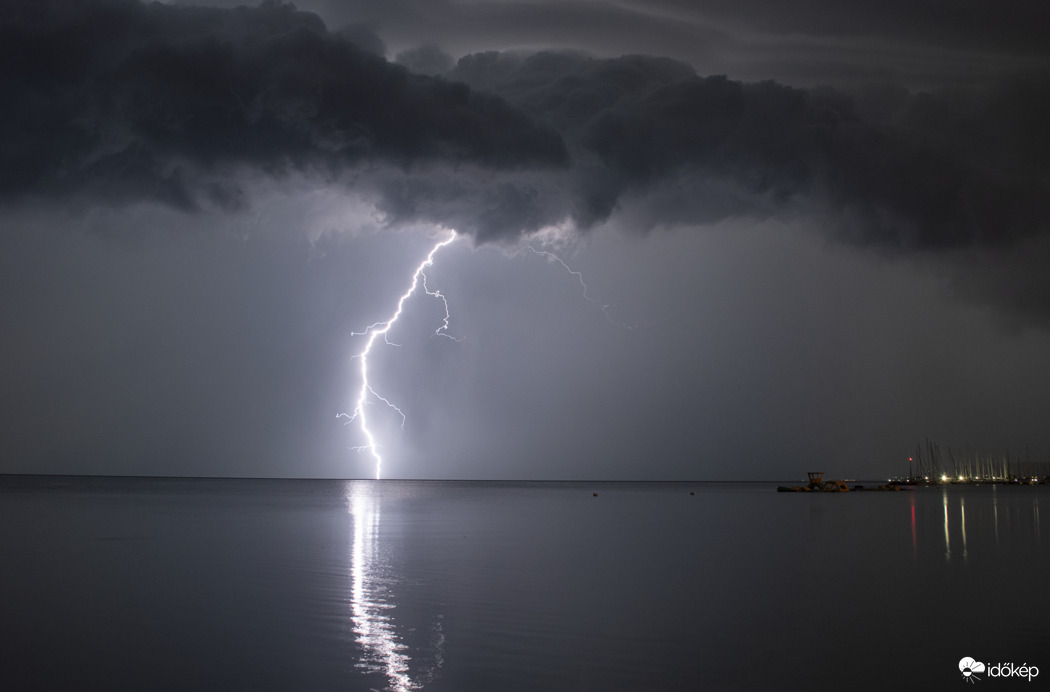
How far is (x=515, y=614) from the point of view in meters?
13.8

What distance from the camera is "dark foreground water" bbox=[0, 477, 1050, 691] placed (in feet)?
33.0

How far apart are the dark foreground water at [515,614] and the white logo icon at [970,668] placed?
13 centimetres

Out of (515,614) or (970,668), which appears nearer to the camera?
(970,668)

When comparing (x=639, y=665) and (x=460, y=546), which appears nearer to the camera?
(x=639, y=665)

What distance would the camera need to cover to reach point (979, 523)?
3988cm

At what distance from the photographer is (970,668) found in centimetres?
1047

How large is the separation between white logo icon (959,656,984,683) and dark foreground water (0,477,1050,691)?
0.44 feet

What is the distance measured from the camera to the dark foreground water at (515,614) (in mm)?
10055

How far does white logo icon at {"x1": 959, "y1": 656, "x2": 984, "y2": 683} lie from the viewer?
33.1 ft

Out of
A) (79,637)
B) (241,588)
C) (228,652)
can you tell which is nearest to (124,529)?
(241,588)

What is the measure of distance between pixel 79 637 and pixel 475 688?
273 inches

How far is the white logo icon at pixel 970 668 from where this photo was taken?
10.1 m

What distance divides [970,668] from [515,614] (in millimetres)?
6908

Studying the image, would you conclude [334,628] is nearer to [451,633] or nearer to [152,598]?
[451,633]
